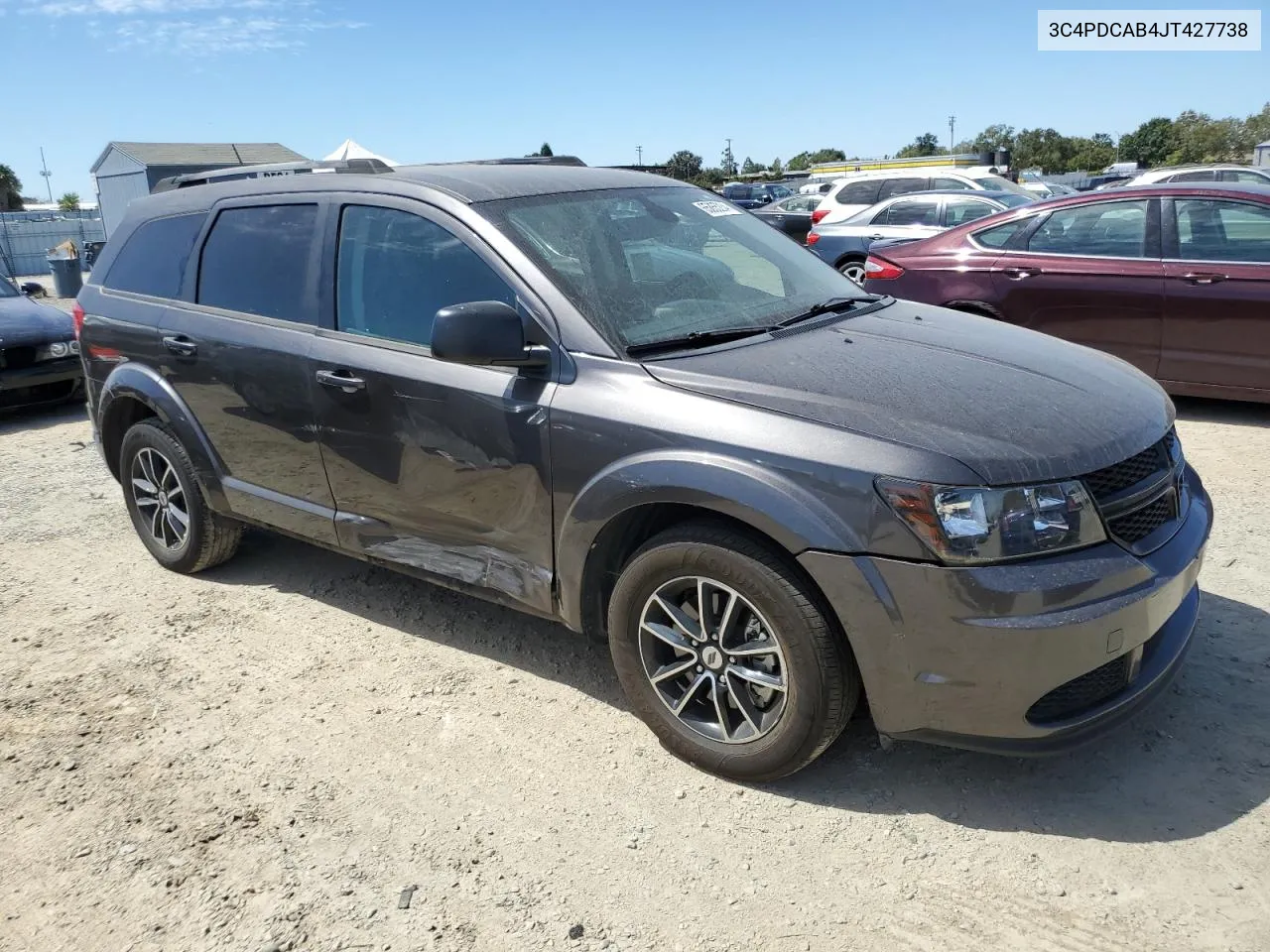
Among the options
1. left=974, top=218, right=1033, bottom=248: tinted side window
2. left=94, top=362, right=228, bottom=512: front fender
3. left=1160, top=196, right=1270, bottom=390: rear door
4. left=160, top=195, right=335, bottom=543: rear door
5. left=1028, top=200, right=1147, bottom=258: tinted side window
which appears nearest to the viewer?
left=160, top=195, right=335, bottom=543: rear door

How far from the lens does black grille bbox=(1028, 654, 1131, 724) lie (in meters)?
2.64

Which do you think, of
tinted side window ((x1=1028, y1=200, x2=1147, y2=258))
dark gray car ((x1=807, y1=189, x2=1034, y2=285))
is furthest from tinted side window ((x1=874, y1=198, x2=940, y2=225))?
tinted side window ((x1=1028, y1=200, x2=1147, y2=258))

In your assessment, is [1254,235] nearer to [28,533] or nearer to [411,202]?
[411,202]

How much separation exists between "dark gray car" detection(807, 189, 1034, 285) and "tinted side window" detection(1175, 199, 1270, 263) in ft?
18.4

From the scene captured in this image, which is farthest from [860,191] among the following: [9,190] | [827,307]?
[9,190]

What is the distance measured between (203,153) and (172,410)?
31.3 meters

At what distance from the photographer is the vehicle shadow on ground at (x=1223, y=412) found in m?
6.59

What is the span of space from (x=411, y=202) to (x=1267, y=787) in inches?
131

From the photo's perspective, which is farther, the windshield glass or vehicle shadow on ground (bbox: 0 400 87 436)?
the windshield glass

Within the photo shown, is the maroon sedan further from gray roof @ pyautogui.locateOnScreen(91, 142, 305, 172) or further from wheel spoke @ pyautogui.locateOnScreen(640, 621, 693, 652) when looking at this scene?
gray roof @ pyautogui.locateOnScreen(91, 142, 305, 172)

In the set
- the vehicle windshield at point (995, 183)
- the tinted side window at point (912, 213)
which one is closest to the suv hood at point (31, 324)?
the tinted side window at point (912, 213)

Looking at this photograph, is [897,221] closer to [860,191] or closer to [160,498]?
[860,191]

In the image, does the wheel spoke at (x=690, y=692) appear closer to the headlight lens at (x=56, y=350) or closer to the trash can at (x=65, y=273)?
the headlight lens at (x=56, y=350)

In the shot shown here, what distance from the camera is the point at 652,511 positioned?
302cm
